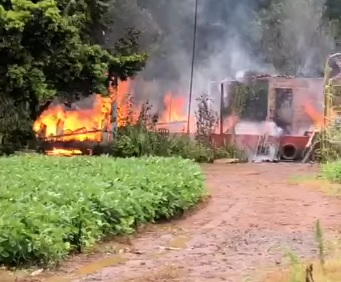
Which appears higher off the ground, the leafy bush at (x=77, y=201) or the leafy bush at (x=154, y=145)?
the leafy bush at (x=154, y=145)

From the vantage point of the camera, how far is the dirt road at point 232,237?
19.5ft

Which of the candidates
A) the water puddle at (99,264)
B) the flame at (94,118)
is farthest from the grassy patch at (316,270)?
the flame at (94,118)

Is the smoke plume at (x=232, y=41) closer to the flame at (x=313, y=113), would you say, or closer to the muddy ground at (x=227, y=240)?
the flame at (x=313, y=113)

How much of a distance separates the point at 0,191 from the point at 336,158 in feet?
31.6

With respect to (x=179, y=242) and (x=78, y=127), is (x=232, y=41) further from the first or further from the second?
(x=179, y=242)

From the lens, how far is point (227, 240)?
7.52 m

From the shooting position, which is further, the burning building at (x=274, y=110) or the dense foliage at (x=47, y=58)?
the burning building at (x=274, y=110)

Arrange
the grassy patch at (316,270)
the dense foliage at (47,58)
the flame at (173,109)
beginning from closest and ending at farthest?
the grassy patch at (316,270) → the dense foliage at (47,58) → the flame at (173,109)

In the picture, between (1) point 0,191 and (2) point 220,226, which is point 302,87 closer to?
(2) point 220,226

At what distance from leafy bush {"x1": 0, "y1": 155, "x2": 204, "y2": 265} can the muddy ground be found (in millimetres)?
213

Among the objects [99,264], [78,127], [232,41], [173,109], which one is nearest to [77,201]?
[99,264]

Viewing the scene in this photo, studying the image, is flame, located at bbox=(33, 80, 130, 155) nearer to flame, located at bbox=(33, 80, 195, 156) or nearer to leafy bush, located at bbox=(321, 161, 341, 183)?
flame, located at bbox=(33, 80, 195, 156)

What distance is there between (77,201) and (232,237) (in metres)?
1.79

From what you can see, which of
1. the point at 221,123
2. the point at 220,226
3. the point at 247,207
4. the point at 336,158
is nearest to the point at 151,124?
the point at 221,123
